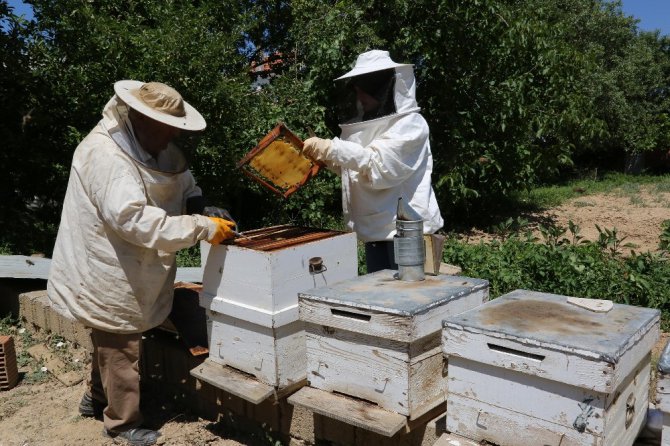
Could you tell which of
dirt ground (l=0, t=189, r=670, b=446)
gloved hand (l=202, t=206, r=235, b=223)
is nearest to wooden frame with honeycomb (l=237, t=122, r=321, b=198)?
gloved hand (l=202, t=206, r=235, b=223)

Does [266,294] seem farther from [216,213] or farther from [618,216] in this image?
[618,216]

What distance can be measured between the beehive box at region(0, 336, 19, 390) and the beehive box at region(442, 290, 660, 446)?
9.59 feet

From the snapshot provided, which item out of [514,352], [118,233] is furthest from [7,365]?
[514,352]

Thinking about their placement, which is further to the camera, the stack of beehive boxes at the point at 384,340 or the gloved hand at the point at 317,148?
the gloved hand at the point at 317,148

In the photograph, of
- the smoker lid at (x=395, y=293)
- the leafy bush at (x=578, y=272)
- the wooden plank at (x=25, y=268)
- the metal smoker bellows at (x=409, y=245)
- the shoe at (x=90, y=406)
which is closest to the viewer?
the smoker lid at (x=395, y=293)

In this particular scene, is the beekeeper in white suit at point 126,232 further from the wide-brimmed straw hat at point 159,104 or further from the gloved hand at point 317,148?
the gloved hand at point 317,148

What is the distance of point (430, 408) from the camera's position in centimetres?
216

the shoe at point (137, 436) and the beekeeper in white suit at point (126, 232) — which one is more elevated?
the beekeeper in white suit at point (126, 232)

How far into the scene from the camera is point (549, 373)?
5.68 feet

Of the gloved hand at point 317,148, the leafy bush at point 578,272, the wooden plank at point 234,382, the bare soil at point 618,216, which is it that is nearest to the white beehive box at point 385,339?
the wooden plank at point 234,382

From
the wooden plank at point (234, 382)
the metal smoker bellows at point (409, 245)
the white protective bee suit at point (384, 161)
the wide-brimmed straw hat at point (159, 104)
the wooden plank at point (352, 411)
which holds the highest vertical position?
the wide-brimmed straw hat at point (159, 104)

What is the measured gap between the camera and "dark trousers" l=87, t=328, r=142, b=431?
2.87 m

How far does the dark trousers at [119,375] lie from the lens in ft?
9.43

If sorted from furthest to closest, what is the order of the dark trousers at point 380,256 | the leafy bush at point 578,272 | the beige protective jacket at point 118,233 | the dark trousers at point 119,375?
the leafy bush at point 578,272 → the dark trousers at point 380,256 → the dark trousers at point 119,375 → the beige protective jacket at point 118,233
